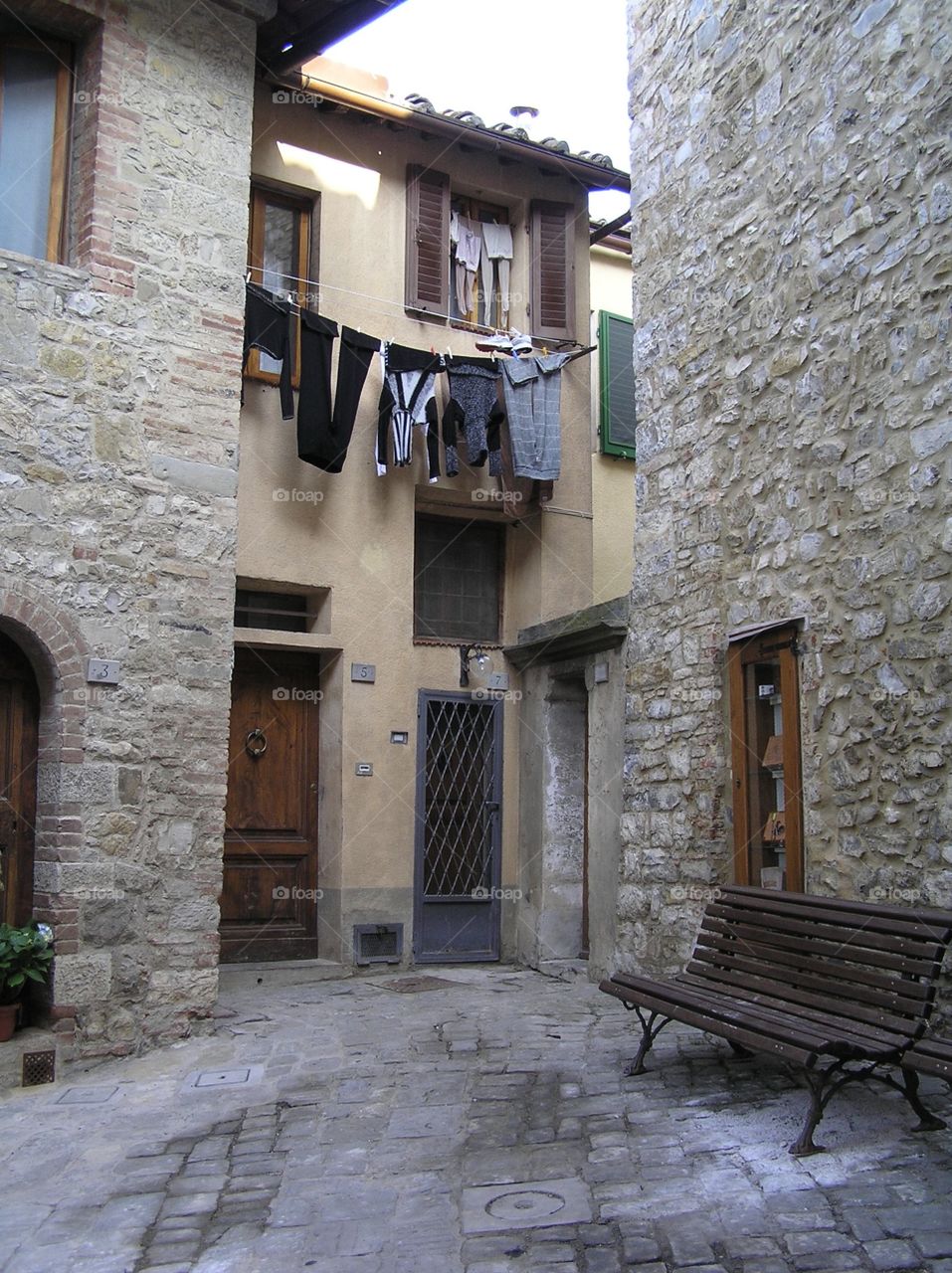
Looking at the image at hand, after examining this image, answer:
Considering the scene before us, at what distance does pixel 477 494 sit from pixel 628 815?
290cm

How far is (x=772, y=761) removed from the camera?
6.02 metres

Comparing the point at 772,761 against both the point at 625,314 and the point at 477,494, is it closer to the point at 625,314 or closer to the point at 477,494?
the point at 477,494

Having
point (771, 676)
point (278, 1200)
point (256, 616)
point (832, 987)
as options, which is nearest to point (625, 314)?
point (256, 616)

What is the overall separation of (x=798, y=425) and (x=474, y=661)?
3630mm

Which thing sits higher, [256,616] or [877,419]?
[877,419]

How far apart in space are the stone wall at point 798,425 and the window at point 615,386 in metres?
→ 2.77

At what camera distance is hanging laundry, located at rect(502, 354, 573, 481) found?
864 centimetres

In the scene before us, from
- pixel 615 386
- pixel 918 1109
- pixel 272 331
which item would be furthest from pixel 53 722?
pixel 615 386

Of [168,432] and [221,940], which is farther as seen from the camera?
[221,940]

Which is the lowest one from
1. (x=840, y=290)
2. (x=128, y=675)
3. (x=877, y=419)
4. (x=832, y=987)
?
(x=832, y=987)

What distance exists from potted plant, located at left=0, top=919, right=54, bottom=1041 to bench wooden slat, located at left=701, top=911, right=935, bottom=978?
10.2 feet

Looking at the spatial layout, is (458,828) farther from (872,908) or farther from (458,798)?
(872,908)

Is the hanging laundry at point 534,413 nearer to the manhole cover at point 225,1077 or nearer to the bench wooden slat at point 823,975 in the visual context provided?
the bench wooden slat at point 823,975

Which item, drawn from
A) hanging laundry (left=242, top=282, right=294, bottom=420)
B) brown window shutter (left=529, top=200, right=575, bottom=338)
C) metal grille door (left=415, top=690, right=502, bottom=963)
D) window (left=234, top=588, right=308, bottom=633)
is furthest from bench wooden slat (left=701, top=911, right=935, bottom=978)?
brown window shutter (left=529, top=200, right=575, bottom=338)
